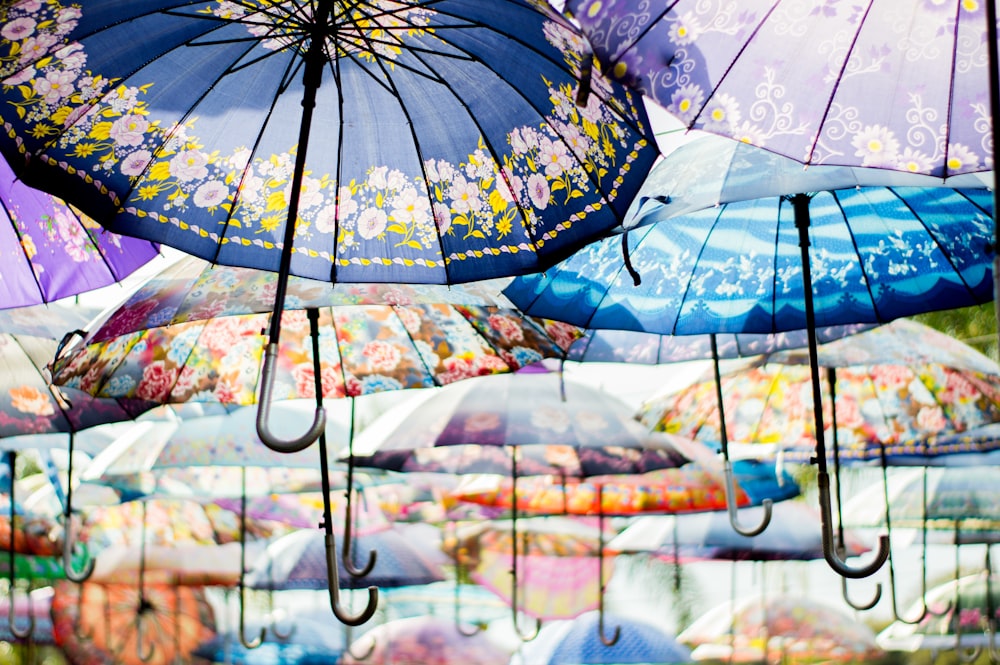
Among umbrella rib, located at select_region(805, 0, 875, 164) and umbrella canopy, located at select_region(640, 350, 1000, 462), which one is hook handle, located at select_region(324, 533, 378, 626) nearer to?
umbrella rib, located at select_region(805, 0, 875, 164)

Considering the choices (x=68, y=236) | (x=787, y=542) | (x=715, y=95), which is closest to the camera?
(x=715, y=95)

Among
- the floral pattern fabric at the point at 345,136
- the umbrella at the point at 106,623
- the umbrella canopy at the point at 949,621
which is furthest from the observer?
the umbrella at the point at 106,623

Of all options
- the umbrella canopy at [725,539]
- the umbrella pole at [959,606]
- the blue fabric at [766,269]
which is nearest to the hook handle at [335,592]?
the blue fabric at [766,269]

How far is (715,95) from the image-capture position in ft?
5.91

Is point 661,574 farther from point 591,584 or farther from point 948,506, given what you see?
point 948,506

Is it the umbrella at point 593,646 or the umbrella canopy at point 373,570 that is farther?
the umbrella at point 593,646

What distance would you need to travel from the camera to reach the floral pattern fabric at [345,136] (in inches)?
79.4

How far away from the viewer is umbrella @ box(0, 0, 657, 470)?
2.03 m

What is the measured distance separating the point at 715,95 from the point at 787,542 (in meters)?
6.81

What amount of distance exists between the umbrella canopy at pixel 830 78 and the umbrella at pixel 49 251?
5.11 feet

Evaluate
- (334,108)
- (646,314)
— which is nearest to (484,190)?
(334,108)

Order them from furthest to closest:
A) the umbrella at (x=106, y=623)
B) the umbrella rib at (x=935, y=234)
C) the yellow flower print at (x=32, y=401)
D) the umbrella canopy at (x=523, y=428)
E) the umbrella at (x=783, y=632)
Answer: the umbrella at (x=106, y=623)
the umbrella at (x=783, y=632)
the umbrella canopy at (x=523, y=428)
the yellow flower print at (x=32, y=401)
the umbrella rib at (x=935, y=234)

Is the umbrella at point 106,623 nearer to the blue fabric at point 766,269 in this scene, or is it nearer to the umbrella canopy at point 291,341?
the umbrella canopy at point 291,341

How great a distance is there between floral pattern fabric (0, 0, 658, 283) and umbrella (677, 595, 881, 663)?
8.01m
